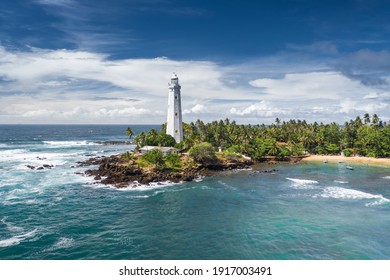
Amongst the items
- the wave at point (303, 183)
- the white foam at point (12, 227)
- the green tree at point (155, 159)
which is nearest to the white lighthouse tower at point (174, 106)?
the green tree at point (155, 159)

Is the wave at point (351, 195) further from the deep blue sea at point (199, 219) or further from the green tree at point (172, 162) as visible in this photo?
the green tree at point (172, 162)

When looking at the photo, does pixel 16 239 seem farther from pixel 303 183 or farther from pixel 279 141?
pixel 279 141

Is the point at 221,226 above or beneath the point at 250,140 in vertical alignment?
A: beneath

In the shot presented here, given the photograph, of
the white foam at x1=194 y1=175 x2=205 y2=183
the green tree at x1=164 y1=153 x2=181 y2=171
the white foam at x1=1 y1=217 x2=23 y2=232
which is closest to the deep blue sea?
the white foam at x1=1 y1=217 x2=23 y2=232

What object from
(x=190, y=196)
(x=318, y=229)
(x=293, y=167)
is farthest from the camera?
(x=293, y=167)

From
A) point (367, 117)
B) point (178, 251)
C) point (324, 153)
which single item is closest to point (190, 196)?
point (178, 251)

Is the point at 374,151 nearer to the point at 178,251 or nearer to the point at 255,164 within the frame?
the point at 255,164

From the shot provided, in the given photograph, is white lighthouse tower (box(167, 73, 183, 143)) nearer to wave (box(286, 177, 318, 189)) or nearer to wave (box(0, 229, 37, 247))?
wave (box(286, 177, 318, 189))
